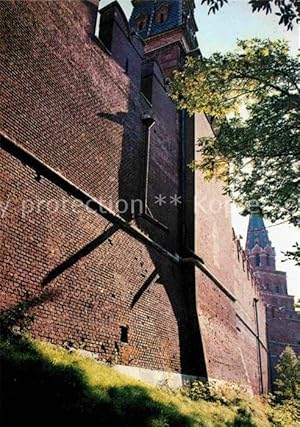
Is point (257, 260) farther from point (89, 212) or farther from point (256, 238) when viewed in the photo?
point (89, 212)

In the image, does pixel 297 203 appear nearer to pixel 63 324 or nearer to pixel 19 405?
pixel 63 324

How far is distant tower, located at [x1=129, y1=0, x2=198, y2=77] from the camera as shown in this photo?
15.0 m

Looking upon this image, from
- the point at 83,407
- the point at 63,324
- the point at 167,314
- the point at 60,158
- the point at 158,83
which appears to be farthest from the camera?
the point at 158,83

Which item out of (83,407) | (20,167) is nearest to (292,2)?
(20,167)

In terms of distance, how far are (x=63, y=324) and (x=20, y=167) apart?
9.47ft

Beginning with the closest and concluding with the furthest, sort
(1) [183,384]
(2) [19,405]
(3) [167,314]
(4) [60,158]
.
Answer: (2) [19,405] < (4) [60,158] < (1) [183,384] < (3) [167,314]

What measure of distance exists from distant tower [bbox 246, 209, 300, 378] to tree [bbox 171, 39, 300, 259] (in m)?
22.1

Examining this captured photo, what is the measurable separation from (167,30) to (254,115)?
978 centimetres

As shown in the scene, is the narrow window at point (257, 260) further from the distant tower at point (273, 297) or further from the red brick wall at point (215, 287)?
the red brick wall at point (215, 287)

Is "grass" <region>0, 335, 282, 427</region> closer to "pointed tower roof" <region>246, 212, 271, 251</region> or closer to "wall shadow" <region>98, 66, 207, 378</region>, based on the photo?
"wall shadow" <region>98, 66, 207, 378</region>

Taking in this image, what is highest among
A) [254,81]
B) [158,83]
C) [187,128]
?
[158,83]

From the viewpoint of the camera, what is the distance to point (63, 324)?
20.5ft

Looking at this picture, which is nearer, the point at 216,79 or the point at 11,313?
the point at 11,313

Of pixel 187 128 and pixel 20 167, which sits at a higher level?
pixel 187 128
